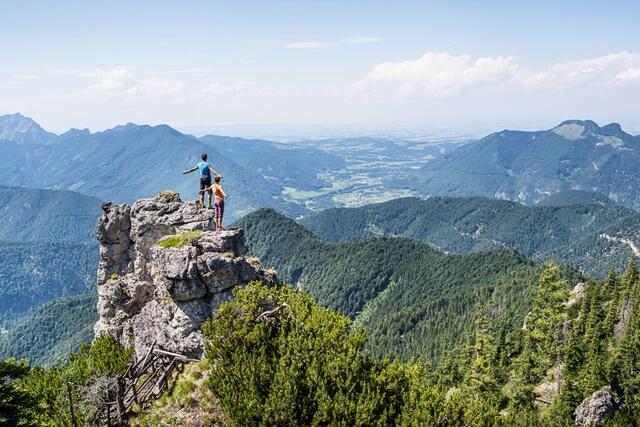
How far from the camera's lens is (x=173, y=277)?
35031mm

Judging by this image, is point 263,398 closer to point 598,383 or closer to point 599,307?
point 598,383

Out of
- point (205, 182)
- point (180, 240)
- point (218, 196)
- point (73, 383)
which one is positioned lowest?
point (73, 383)

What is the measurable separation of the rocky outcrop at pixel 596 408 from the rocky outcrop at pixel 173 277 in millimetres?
60851

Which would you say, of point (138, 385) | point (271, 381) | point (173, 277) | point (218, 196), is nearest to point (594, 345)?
point (218, 196)

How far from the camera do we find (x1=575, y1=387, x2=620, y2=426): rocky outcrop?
72.8 meters

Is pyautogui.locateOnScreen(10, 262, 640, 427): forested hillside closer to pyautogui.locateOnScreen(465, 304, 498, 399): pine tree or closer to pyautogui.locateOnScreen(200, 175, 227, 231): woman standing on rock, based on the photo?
pyautogui.locateOnScreen(200, 175, 227, 231): woman standing on rock

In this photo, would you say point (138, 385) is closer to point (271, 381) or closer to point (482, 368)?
point (271, 381)

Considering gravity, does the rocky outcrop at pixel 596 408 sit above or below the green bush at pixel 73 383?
below

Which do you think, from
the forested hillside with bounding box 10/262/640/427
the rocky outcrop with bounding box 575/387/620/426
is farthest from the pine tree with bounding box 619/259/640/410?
the forested hillside with bounding box 10/262/640/427

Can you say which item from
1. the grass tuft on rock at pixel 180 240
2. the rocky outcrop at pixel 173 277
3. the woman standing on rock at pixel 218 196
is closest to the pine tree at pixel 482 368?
the rocky outcrop at pixel 173 277

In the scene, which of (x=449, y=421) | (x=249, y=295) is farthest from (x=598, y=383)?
(x=249, y=295)

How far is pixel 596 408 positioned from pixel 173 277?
71.5 m

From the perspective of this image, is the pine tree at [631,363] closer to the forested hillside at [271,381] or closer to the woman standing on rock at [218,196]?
the forested hillside at [271,381]

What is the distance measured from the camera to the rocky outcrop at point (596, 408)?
7281 cm
